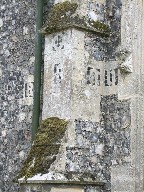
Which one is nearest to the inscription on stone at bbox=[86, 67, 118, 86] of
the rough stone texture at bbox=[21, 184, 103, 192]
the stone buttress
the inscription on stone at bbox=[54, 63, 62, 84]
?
the stone buttress

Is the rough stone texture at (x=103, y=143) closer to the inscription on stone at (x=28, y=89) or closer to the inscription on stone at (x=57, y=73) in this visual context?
the inscription on stone at (x=57, y=73)

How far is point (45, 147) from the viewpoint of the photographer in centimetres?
→ 647

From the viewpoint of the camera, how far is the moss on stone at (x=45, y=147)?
20.9 ft

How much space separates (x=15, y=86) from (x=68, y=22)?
182 cm

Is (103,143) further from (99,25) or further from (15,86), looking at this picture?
(15,86)

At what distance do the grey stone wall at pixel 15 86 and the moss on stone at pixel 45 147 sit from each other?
1209 mm

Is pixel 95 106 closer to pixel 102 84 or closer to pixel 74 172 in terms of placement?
pixel 102 84

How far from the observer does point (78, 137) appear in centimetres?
652

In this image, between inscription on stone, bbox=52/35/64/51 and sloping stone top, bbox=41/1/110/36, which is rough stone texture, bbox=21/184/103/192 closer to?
inscription on stone, bbox=52/35/64/51

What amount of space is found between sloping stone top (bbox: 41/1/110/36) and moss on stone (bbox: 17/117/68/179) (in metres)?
1.13

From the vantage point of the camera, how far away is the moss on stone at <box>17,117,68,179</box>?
638 centimetres

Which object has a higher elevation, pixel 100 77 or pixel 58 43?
pixel 58 43

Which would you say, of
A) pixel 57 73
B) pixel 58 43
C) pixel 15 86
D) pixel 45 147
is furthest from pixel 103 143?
pixel 15 86

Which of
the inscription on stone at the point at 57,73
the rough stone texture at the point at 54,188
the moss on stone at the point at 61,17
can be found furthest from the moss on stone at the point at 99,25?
the rough stone texture at the point at 54,188
